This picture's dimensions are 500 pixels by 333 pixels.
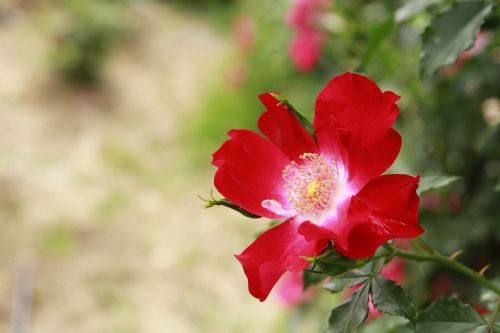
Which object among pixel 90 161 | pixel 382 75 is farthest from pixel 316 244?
pixel 90 161

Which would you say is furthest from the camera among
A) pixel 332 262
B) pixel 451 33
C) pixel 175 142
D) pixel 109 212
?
pixel 175 142

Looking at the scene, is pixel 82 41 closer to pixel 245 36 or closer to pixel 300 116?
pixel 245 36

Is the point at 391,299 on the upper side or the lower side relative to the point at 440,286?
lower

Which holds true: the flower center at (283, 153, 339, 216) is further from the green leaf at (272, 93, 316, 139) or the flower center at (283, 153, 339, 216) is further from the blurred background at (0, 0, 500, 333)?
the blurred background at (0, 0, 500, 333)

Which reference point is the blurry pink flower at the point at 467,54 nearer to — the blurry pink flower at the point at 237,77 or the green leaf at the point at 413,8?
the green leaf at the point at 413,8

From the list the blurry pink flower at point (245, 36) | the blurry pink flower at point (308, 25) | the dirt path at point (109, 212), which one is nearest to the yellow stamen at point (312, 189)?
the blurry pink flower at point (308, 25)

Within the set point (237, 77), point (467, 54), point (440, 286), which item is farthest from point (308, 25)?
point (237, 77)
